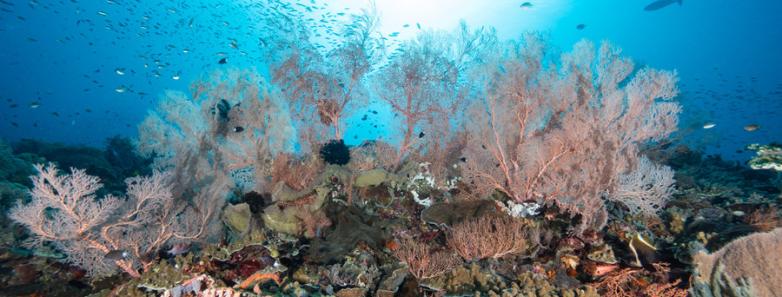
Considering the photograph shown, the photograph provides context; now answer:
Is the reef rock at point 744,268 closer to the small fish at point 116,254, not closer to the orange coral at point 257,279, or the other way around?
the orange coral at point 257,279

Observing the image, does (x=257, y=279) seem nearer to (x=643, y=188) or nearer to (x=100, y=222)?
(x=100, y=222)

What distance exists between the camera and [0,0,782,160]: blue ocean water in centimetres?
5709

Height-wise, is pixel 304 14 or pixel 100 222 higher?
pixel 304 14

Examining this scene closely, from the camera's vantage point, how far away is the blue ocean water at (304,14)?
57094 mm

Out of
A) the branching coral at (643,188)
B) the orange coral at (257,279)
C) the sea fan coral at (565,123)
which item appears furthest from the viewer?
the sea fan coral at (565,123)

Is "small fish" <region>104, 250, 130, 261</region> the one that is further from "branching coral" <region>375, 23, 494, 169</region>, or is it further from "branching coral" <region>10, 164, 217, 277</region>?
"branching coral" <region>375, 23, 494, 169</region>

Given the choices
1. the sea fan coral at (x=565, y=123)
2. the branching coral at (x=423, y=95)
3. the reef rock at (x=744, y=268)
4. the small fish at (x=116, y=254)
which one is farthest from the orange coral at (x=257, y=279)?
the reef rock at (x=744, y=268)

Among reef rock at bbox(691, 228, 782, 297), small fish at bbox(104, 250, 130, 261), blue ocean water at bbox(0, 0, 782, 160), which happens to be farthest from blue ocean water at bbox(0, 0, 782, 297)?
blue ocean water at bbox(0, 0, 782, 160)

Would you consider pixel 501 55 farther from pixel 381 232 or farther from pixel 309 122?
pixel 309 122

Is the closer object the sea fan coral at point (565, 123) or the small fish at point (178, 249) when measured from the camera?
the sea fan coral at point (565, 123)

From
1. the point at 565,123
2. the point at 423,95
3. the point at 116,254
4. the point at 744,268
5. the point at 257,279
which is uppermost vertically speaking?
the point at 565,123

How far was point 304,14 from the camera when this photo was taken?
59906 mm

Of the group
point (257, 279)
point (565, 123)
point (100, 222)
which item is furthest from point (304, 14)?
point (257, 279)

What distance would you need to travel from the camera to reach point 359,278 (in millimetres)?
4719
